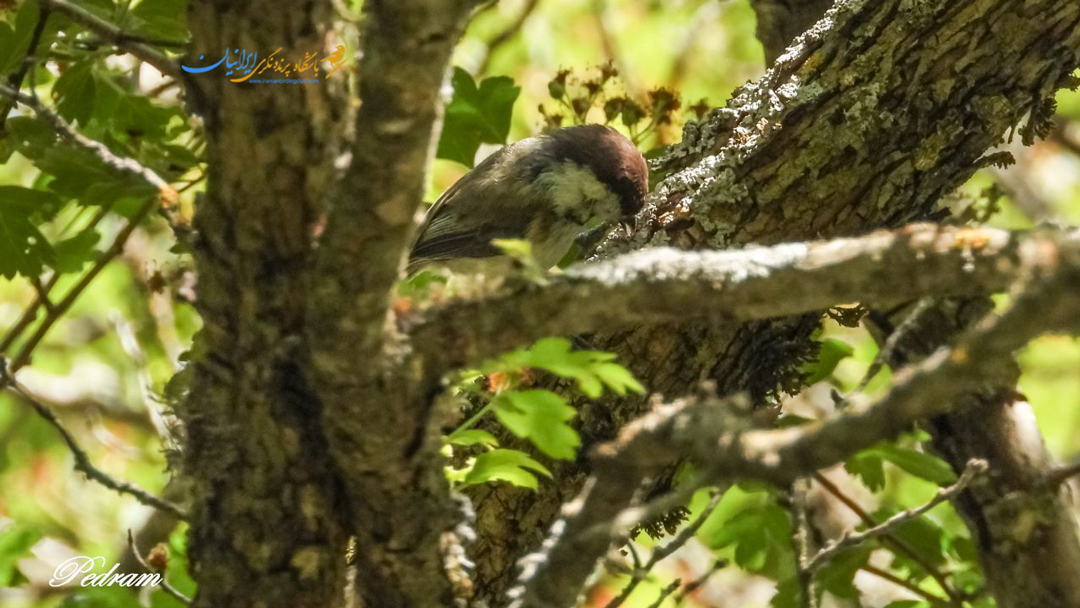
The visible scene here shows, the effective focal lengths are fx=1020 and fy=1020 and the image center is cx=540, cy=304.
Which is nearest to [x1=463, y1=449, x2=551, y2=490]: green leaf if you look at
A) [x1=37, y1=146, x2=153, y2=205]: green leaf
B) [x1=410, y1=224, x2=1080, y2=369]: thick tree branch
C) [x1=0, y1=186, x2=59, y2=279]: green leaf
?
[x1=410, y1=224, x2=1080, y2=369]: thick tree branch

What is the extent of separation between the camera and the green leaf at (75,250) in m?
3.04

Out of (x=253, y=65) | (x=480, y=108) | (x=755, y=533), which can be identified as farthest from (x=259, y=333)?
(x=755, y=533)

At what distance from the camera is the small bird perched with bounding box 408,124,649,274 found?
4.17 metres

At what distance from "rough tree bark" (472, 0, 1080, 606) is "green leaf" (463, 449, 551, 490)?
0.58m

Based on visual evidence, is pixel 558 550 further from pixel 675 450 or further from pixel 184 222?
pixel 184 222

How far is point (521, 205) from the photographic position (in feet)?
14.2

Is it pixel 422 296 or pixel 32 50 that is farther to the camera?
pixel 32 50

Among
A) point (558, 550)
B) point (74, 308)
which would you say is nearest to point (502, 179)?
point (74, 308)

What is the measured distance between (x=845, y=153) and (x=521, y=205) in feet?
6.44

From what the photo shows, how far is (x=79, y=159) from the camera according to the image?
8.09 ft

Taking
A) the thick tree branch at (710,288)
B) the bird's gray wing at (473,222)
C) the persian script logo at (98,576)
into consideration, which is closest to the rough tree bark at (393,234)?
the thick tree branch at (710,288)

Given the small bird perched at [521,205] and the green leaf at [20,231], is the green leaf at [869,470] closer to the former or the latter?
the small bird perched at [521,205]

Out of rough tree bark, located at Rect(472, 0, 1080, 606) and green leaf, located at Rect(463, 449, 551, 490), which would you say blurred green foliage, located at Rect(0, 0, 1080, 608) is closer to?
green leaf, located at Rect(463, 449, 551, 490)

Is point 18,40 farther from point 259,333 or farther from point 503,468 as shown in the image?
point 503,468
